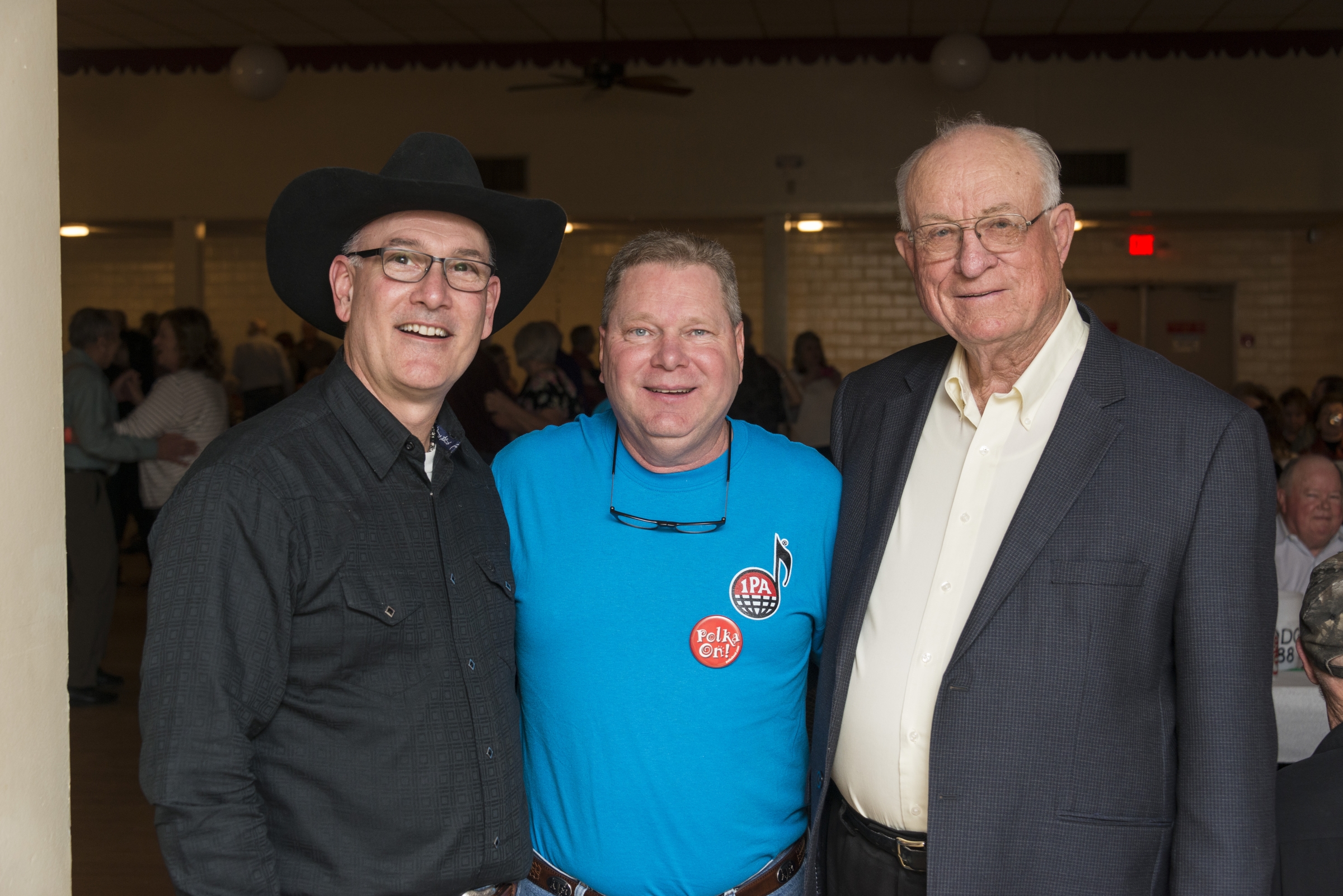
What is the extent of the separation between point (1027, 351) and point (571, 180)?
8.68 m

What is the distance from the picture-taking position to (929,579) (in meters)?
1.83

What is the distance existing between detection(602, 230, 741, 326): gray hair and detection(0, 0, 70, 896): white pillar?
2.84ft

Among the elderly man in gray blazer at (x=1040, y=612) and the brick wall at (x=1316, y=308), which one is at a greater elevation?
the brick wall at (x=1316, y=308)

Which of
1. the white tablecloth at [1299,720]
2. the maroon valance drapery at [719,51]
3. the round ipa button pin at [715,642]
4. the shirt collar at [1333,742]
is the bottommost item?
the white tablecloth at [1299,720]

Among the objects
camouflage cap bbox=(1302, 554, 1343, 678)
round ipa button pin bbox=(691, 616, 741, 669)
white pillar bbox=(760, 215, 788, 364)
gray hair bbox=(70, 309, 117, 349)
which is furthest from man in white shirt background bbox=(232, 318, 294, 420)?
camouflage cap bbox=(1302, 554, 1343, 678)

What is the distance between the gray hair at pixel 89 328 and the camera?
16.8 feet

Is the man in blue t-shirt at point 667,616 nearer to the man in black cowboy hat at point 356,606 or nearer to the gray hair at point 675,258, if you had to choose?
the gray hair at point 675,258

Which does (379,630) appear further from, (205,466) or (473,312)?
(473,312)

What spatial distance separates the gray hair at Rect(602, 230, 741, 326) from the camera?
6.28ft

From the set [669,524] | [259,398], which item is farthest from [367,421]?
[259,398]

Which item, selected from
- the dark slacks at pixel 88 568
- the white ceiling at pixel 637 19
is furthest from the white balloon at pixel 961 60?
the dark slacks at pixel 88 568

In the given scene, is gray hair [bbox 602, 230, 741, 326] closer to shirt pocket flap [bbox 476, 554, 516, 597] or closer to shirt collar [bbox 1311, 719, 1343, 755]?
shirt pocket flap [bbox 476, 554, 516, 597]

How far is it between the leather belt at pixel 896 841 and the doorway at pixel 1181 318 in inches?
411

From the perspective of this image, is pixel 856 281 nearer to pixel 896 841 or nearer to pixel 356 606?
pixel 896 841
